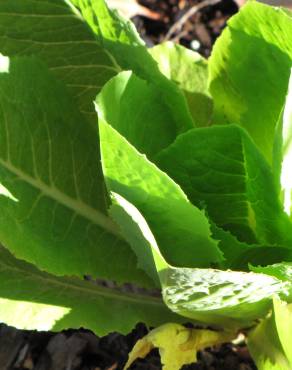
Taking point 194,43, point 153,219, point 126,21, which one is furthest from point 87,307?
point 194,43

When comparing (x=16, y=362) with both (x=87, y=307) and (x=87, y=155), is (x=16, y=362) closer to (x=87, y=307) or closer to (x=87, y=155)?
(x=87, y=307)

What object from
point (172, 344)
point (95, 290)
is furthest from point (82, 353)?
point (172, 344)

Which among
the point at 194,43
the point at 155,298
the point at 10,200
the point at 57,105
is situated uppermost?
the point at 194,43

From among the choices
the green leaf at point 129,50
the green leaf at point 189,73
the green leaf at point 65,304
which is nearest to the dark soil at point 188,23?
the green leaf at point 189,73

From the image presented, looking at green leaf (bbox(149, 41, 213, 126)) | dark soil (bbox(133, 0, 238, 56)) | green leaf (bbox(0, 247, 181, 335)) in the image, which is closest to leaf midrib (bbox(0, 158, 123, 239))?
green leaf (bbox(0, 247, 181, 335))

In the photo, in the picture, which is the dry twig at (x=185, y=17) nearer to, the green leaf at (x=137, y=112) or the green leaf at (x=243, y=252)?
the green leaf at (x=137, y=112)

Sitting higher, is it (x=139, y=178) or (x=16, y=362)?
(x=139, y=178)
